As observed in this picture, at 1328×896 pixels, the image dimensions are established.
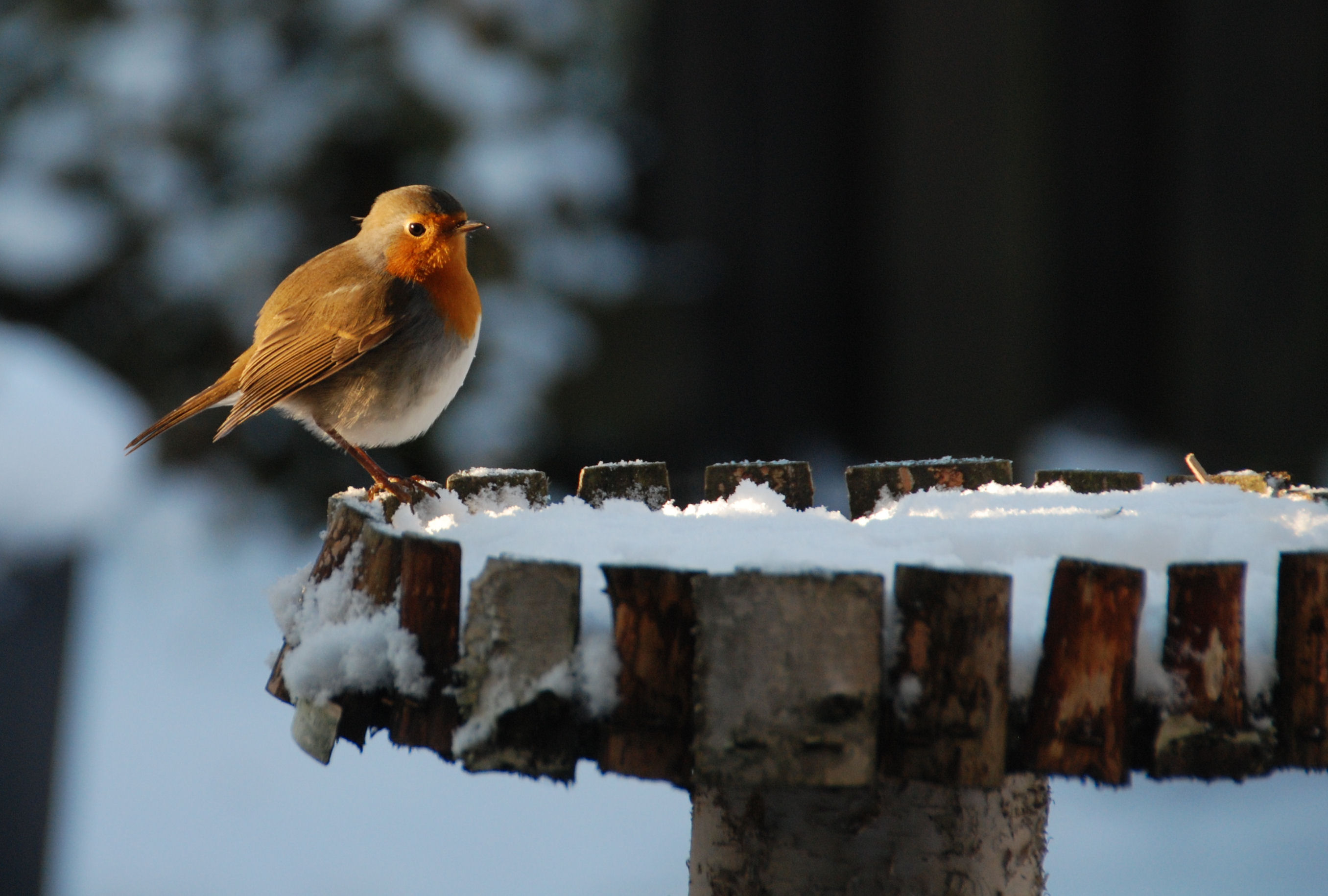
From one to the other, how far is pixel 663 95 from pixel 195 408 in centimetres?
318

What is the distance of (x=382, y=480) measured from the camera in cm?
211

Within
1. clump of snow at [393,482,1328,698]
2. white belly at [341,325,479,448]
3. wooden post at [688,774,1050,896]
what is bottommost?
wooden post at [688,774,1050,896]

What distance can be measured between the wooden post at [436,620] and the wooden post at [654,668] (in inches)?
6.7

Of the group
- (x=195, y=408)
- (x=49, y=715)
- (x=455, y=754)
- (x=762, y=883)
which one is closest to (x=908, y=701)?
(x=455, y=754)

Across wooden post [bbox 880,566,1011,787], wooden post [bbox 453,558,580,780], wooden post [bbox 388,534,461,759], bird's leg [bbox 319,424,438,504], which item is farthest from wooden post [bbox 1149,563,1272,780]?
bird's leg [bbox 319,424,438,504]

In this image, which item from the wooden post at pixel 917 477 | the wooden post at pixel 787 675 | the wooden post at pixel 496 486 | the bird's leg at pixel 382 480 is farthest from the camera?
the wooden post at pixel 917 477

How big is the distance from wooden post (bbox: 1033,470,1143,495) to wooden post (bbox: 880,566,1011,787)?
115 cm

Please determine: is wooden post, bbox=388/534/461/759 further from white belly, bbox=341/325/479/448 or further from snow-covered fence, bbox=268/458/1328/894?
white belly, bbox=341/325/479/448

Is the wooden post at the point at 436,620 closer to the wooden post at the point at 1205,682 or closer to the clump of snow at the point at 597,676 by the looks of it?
the clump of snow at the point at 597,676

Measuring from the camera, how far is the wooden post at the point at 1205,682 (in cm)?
95

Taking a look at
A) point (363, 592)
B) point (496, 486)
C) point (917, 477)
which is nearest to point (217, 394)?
point (496, 486)

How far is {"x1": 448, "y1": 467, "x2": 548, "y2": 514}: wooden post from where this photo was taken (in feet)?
5.92

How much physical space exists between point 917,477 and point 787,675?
→ 1.20 m

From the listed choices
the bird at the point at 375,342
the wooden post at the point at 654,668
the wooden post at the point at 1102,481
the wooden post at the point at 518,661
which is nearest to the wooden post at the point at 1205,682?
the wooden post at the point at 654,668
